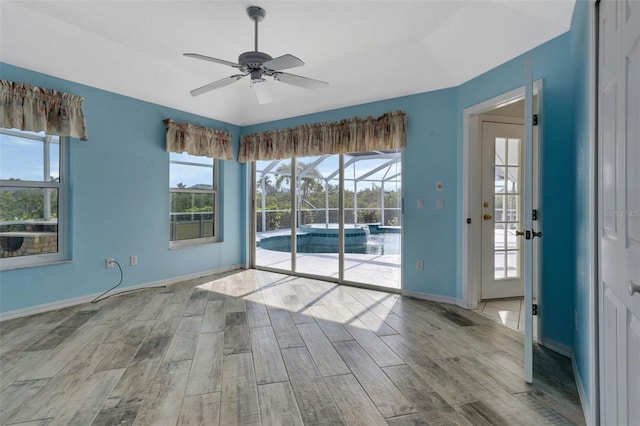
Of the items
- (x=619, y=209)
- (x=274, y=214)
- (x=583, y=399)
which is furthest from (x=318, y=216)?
(x=619, y=209)

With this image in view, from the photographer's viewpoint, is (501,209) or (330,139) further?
(330,139)

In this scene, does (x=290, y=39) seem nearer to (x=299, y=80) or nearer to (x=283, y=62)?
(x=299, y=80)

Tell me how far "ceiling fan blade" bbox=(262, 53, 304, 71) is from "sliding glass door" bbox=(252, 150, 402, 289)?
206 cm

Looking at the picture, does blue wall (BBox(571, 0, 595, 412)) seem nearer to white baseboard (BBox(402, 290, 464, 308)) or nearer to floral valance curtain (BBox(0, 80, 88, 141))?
white baseboard (BBox(402, 290, 464, 308))

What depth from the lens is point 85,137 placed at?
3553 millimetres

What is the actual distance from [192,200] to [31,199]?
194 centimetres

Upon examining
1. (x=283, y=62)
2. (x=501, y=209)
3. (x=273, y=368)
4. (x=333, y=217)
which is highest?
(x=283, y=62)

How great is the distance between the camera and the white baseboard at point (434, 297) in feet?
11.9

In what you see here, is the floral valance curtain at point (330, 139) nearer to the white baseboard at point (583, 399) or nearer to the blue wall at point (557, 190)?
the blue wall at point (557, 190)

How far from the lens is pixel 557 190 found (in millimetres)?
2479

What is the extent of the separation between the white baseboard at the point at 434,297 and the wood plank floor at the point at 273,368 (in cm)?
12

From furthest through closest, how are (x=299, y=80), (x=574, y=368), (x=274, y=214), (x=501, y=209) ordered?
(x=274, y=214)
(x=501, y=209)
(x=299, y=80)
(x=574, y=368)

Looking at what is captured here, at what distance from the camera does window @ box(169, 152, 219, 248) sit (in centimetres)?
475

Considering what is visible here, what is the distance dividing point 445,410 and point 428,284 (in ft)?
7.16
